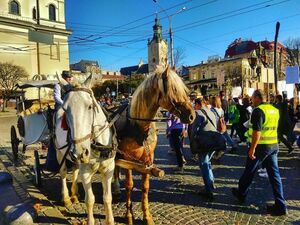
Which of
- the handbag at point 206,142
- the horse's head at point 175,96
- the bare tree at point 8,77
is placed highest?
the bare tree at point 8,77

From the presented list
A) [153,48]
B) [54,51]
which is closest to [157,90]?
[54,51]

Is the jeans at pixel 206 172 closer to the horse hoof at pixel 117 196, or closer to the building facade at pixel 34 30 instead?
the horse hoof at pixel 117 196

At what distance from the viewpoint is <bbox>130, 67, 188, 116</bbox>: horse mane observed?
477cm

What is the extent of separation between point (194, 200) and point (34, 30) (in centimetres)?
5007

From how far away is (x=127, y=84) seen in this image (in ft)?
254

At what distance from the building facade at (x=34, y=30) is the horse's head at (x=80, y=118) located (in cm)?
5099

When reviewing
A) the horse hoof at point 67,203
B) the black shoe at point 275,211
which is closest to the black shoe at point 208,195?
the black shoe at point 275,211

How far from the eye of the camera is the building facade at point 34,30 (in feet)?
181

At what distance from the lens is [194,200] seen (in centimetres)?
656

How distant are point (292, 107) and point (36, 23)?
54519mm

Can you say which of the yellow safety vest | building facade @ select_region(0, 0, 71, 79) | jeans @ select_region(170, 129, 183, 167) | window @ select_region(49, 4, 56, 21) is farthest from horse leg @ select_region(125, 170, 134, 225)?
window @ select_region(49, 4, 56, 21)

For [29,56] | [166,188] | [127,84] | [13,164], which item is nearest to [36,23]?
[29,56]

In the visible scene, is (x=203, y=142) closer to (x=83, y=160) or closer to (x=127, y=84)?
(x=83, y=160)

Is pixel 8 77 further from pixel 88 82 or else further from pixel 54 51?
pixel 88 82
